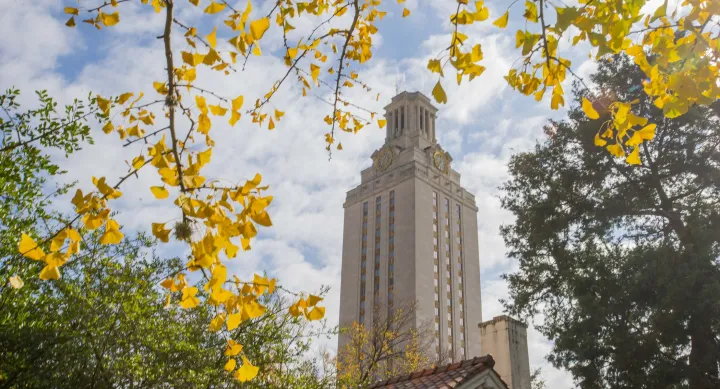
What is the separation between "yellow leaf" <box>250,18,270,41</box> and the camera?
2.39m

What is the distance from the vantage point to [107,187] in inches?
89.3

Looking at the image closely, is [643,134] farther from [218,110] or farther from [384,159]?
[384,159]

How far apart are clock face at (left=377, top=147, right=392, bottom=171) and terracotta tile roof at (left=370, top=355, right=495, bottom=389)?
61.4 metres

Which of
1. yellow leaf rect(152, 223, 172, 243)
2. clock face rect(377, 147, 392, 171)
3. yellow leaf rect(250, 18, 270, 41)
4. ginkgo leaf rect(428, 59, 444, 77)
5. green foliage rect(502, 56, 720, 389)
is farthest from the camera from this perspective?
clock face rect(377, 147, 392, 171)

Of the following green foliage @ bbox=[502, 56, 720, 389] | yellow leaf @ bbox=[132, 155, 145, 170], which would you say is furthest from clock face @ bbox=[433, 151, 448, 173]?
yellow leaf @ bbox=[132, 155, 145, 170]

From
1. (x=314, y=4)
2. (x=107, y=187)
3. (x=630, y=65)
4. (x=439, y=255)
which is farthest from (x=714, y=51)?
(x=439, y=255)

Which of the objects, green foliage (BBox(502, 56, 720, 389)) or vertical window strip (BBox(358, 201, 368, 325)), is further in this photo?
vertical window strip (BBox(358, 201, 368, 325))

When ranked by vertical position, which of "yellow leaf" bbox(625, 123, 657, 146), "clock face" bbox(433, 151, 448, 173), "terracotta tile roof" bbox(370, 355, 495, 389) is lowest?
"terracotta tile roof" bbox(370, 355, 495, 389)

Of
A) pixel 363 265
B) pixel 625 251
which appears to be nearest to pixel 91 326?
pixel 625 251

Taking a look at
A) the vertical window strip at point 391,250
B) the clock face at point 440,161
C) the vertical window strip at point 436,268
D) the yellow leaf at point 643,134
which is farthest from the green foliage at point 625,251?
the clock face at point 440,161

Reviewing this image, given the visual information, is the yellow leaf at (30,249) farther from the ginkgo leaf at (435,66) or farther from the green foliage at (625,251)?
the green foliage at (625,251)

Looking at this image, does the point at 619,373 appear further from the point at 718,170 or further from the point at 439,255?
the point at 439,255

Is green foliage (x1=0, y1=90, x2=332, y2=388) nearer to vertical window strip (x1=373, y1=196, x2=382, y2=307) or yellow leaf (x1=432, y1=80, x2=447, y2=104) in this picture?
yellow leaf (x1=432, y1=80, x2=447, y2=104)

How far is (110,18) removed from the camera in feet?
9.04
